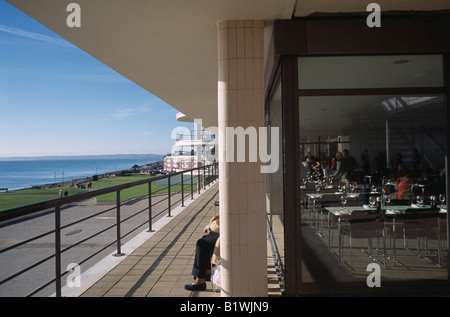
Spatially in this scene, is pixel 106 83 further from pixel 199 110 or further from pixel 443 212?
pixel 443 212

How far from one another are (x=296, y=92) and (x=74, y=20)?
1.92 meters

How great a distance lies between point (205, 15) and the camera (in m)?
2.46

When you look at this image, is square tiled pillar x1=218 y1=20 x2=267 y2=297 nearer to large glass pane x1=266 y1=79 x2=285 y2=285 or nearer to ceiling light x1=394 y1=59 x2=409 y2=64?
large glass pane x1=266 y1=79 x2=285 y2=285

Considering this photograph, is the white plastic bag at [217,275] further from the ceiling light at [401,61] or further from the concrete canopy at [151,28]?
the ceiling light at [401,61]

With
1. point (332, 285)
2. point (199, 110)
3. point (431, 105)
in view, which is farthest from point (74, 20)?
point (199, 110)

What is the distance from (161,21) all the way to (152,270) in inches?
95.9

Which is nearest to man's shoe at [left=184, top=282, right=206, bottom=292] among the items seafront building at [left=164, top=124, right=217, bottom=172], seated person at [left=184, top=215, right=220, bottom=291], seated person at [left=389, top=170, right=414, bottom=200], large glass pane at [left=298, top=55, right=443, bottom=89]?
seated person at [left=184, top=215, right=220, bottom=291]

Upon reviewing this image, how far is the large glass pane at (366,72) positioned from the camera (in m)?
2.68

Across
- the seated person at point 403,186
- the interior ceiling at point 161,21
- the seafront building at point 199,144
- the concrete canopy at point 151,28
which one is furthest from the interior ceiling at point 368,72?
the seafront building at point 199,144

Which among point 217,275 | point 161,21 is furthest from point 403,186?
point 161,21

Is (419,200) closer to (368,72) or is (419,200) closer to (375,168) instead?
(375,168)

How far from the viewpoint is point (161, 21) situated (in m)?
2.56

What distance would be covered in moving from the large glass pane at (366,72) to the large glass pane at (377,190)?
0.63 ft

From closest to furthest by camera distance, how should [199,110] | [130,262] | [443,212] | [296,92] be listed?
[296,92], [443,212], [130,262], [199,110]
